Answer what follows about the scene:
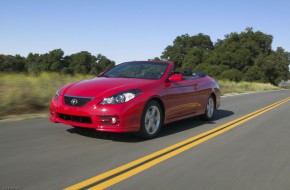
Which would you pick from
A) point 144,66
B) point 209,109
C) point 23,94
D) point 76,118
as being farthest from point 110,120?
point 23,94

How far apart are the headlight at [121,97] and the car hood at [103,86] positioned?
7 centimetres

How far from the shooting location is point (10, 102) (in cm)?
1005

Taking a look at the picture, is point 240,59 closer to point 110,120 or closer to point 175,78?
point 175,78

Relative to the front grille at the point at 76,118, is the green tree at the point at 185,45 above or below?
above

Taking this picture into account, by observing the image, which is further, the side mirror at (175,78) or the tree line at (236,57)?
the tree line at (236,57)

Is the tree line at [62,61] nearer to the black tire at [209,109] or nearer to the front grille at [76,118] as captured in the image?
the black tire at [209,109]

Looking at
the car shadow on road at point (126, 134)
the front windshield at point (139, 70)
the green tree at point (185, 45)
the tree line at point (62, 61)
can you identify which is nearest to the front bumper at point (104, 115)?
the car shadow on road at point (126, 134)

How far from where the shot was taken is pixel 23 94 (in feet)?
34.4

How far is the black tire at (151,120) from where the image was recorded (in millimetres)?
6621

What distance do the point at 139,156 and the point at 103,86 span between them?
156 cm

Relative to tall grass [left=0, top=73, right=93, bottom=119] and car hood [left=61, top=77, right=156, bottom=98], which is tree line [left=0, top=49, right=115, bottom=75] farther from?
car hood [left=61, top=77, right=156, bottom=98]

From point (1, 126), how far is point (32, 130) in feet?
2.45

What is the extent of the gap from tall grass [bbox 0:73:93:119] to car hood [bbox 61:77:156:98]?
3.43m

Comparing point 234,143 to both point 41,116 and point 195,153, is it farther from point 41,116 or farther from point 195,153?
point 41,116
